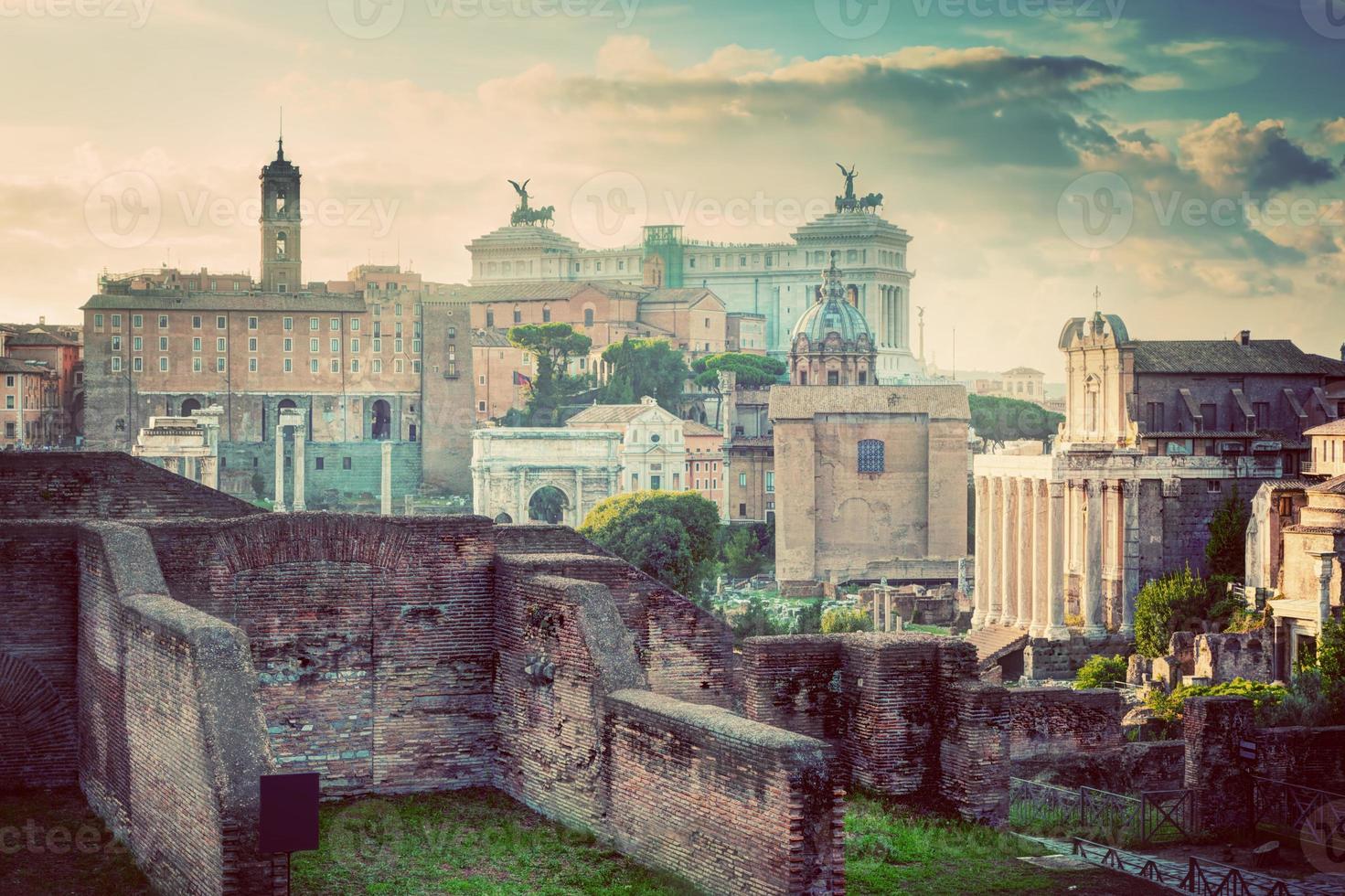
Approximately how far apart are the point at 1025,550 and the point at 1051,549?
2.48m

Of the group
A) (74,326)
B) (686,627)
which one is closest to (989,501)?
(686,627)

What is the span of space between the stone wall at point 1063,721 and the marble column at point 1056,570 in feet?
70.8

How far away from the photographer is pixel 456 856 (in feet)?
38.5

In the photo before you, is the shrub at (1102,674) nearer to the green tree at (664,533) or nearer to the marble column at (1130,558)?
the marble column at (1130,558)

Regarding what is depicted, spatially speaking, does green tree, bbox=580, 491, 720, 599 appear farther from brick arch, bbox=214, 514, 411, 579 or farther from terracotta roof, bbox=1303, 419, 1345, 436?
brick arch, bbox=214, 514, 411, 579

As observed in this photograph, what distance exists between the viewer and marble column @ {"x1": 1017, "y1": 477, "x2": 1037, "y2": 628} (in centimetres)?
4753

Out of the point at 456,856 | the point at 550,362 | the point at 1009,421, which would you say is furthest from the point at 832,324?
the point at 456,856

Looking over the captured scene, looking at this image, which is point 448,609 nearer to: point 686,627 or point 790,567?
point 686,627

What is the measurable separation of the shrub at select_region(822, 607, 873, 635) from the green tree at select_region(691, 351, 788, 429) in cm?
3656

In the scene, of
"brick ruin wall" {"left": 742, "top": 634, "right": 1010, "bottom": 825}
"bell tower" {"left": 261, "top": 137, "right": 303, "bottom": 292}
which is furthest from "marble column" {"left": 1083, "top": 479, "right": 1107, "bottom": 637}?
"bell tower" {"left": 261, "top": 137, "right": 303, "bottom": 292}

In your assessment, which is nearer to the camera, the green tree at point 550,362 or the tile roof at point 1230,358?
the tile roof at point 1230,358

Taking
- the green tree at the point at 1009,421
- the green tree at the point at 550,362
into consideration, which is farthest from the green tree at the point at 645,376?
the green tree at the point at 1009,421

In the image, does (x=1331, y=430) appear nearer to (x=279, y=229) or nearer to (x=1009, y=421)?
(x=1009, y=421)

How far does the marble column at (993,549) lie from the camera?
49.1 m
